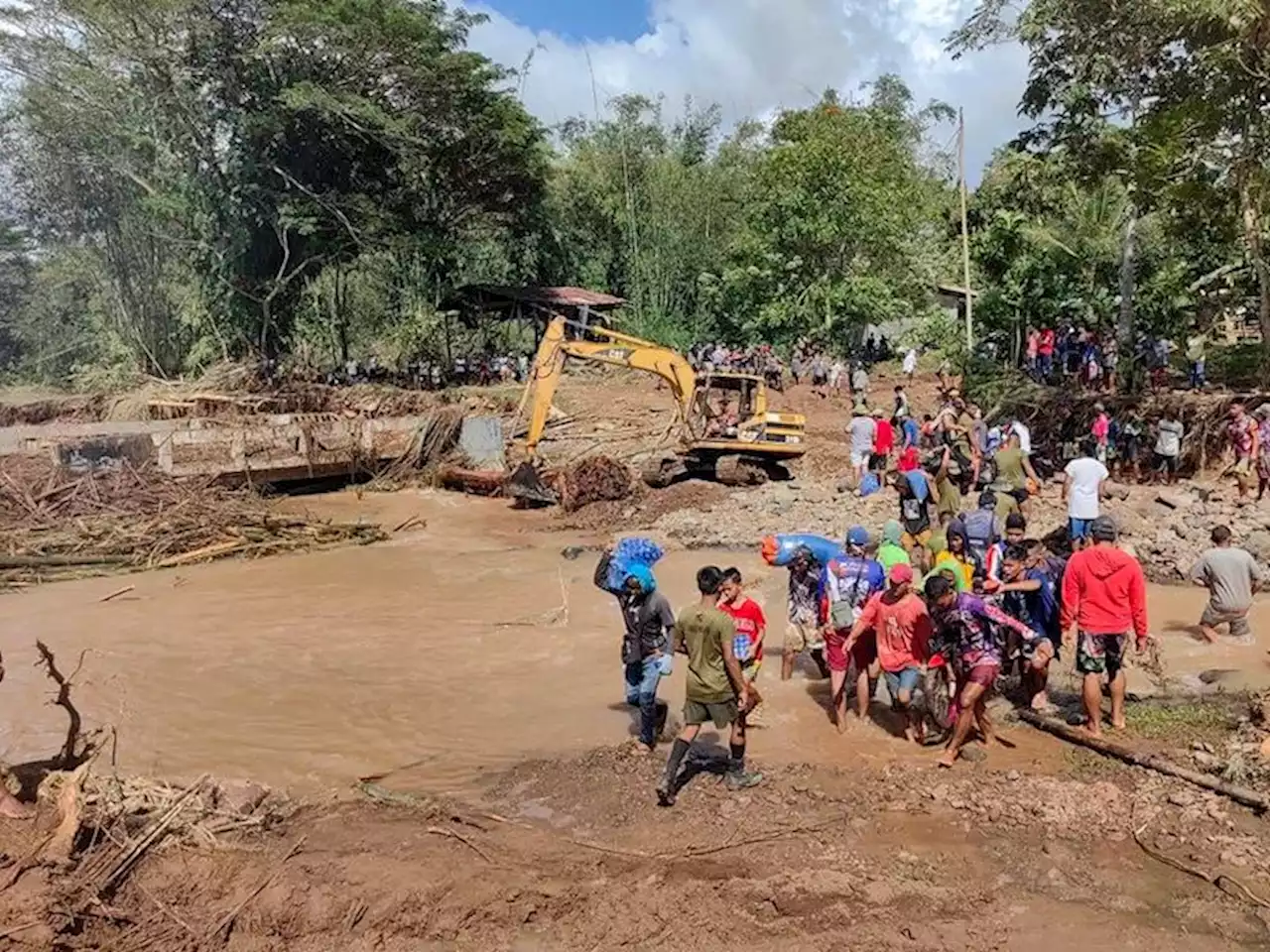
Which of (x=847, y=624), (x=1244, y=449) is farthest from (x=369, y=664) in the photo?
(x=1244, y=449)

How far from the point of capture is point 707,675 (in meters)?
6.66

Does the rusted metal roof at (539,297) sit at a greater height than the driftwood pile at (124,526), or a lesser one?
greater

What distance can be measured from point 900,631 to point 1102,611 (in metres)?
1.36

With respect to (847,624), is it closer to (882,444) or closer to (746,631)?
(746,631)

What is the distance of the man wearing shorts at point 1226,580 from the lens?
370 inches

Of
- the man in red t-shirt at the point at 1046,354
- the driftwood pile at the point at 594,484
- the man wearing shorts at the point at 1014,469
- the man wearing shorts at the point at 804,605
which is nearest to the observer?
the man wearing shorts at the point at 804,605

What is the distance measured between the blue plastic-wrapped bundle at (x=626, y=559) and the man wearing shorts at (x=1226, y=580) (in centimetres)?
518

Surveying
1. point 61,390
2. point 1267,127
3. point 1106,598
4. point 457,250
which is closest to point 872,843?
point 1106,598

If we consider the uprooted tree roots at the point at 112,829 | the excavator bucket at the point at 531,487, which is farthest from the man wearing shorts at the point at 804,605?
the excavator bucket at the point at 531,487

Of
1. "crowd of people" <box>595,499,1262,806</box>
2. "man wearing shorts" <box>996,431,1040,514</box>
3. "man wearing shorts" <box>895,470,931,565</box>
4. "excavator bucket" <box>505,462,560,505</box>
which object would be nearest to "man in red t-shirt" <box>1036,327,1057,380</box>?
"man wearing shorts" <box>996,431,1040,514</box>

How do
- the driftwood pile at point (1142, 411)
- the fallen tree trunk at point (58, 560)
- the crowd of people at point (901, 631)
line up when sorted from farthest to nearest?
the driftwood pile at point (1142, 411) < the fallen tree trunk at point (58, 560) < the crowd of people at point (901, 631)

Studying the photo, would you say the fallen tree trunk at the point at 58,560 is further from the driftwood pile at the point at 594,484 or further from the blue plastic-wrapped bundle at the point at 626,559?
the blue plastic-wrapped bundle at the point at 626,559

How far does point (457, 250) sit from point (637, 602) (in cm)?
2755

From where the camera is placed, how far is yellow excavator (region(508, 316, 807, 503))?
18391mm
